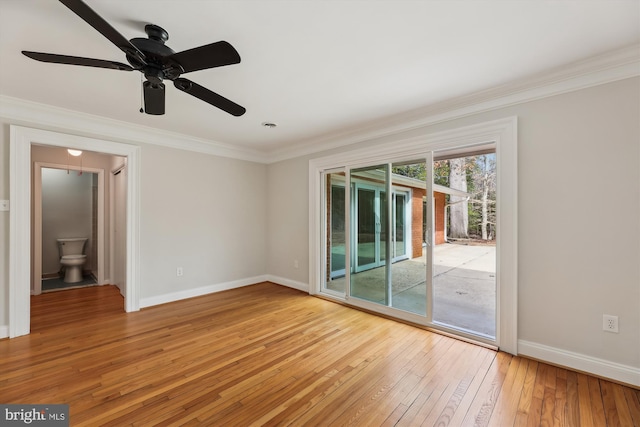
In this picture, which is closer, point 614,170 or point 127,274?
point 614,170

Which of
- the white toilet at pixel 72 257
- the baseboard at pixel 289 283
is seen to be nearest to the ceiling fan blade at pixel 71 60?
the baseboard at pixel 289 283

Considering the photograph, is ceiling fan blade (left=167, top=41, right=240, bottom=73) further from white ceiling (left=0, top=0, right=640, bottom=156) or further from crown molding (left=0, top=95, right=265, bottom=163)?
crown molding (left=0, top=95, right=265, bottom=163)

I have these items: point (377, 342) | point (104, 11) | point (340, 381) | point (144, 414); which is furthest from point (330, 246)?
point (104, 11)

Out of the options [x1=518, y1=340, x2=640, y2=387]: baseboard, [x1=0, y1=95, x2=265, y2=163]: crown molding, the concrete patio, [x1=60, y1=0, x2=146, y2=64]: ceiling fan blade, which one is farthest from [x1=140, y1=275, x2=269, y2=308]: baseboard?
[x1=518, y1=340, x2=640, y2=387]: baseboard

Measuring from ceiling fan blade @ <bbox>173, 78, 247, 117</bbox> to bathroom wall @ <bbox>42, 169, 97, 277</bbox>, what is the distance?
521cm

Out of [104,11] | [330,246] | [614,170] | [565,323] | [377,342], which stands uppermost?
[104,11]

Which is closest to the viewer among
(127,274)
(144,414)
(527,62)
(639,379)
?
(144,414)

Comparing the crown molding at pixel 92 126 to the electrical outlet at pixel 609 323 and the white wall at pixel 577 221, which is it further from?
the electrical outlet at pixel 609 323

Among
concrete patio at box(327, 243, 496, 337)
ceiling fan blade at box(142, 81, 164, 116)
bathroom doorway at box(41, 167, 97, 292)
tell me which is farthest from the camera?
bathroom doorway at box(41, 167, 97, 292)

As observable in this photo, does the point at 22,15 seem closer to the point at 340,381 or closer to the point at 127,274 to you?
the point at 127,274

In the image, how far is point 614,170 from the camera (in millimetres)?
2031

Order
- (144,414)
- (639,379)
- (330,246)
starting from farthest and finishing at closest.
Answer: (330,246)
(639,379)
(144,414)

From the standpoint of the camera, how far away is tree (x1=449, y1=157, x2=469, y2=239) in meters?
7.70

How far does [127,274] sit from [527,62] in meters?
4.83
